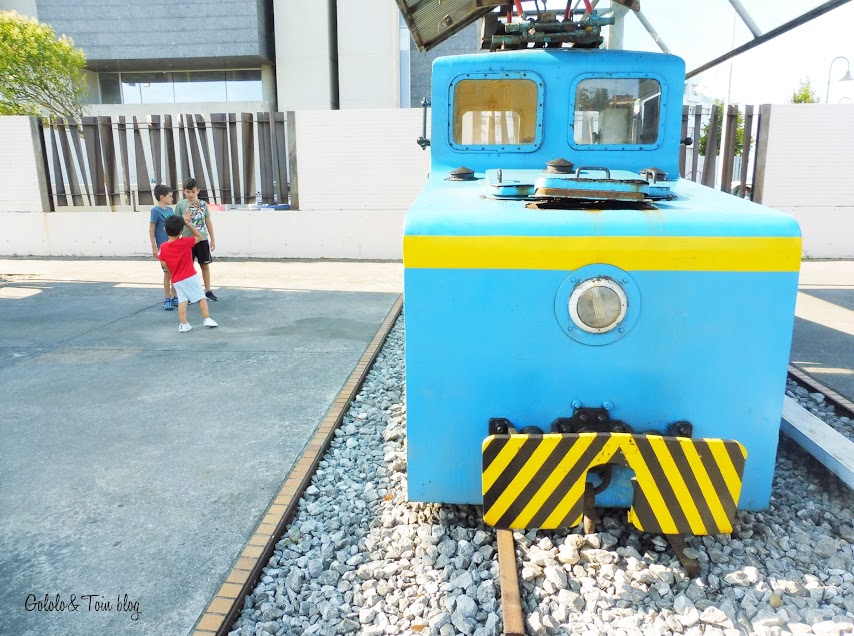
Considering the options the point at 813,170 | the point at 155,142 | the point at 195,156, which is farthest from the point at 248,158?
the point at 813,170

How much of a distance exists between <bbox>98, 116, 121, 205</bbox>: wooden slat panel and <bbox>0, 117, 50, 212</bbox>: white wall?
3.99 feet

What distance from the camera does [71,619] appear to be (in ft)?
8.63

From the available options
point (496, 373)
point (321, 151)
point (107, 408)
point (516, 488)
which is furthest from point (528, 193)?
point (321, 151)

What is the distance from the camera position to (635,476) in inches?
107

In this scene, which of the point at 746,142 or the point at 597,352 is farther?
the point at 746,142

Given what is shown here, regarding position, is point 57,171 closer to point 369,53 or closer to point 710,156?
point 369,53

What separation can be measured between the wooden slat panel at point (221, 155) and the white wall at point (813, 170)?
988 centimetres

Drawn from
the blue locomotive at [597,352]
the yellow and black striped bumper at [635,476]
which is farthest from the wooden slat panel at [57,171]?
the yellow and black striped bumper at [635,476]

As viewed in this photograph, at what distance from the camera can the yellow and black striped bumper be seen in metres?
2.66

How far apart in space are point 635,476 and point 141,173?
12142mm

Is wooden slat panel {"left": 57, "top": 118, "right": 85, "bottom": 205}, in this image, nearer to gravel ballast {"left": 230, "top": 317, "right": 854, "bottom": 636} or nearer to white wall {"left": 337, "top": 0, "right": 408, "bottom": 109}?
white wall {"left": 337, "top": 0, "right": 408, "bottom": 109}

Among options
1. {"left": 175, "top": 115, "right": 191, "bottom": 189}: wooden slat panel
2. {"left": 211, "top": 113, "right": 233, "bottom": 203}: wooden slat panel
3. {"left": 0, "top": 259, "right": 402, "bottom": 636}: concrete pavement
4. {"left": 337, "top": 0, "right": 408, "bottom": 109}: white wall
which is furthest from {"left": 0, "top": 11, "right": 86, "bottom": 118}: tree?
{"left": 0, "top": 259, "right": 402, "bottom": 636}: concrete pavement

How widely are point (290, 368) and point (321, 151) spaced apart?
6978mm

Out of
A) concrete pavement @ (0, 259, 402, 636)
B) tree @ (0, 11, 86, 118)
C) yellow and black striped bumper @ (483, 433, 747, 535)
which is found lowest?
concrete pavement @ (0, 259, 402, 636)
